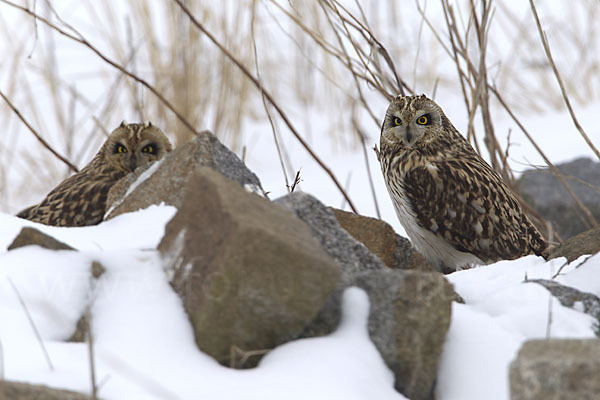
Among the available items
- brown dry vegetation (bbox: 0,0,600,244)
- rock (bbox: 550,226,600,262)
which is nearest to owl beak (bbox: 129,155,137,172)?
brown dry vegetation (bbox: 0,0,600,244)

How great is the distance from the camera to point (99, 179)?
3238 mm

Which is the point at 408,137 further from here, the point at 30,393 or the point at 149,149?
the point at 30,393

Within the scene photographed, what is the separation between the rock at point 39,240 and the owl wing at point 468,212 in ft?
5.90

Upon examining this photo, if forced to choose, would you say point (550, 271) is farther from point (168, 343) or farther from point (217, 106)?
point (217, 106)

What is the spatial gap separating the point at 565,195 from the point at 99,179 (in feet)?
9.54

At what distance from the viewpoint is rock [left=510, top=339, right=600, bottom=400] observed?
1.30 meters

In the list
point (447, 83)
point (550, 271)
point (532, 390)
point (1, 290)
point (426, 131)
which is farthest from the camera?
point (447, 83)

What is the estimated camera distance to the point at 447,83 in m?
7.66

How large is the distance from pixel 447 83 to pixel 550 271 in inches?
220

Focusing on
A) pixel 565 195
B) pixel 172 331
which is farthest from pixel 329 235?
pixel 565 195

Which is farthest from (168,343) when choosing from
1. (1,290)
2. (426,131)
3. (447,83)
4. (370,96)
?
(370,96)

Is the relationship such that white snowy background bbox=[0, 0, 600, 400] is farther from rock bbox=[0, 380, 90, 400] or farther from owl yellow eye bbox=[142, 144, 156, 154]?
owl yellow eye bbox=[142, 144, 156, 154]

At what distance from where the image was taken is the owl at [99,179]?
2.99 m

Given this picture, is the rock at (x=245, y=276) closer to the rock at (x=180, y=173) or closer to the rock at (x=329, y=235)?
the rock at (x=329, y=235)
